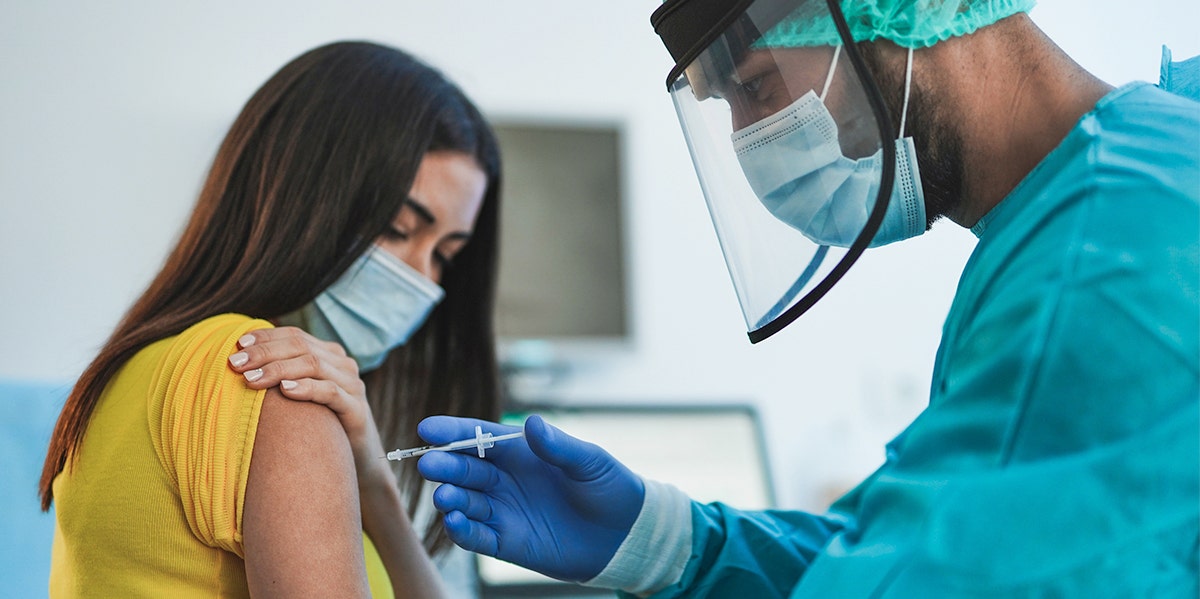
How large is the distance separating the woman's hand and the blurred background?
1250 mm

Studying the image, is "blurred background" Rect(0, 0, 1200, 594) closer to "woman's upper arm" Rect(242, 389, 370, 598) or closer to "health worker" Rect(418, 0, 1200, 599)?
"health worker" Rect(418, 0, 1200, 599)

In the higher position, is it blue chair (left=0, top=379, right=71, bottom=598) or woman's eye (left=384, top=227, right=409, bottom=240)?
woman's eye (left=384, top=227, right=409, bottom=240)

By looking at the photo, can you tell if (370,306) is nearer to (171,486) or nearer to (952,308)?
(171,486)

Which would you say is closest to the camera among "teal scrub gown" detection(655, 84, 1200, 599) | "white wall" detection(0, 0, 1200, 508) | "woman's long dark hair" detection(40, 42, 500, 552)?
"teal scrub gown" detection(655, 84, 1200, 599)

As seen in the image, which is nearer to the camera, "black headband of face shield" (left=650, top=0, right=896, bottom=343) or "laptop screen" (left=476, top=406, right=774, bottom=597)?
"black headband of face shield" (left=650, top=0, right=896, bottom=343)

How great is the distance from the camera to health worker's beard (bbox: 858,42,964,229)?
3.19 ft

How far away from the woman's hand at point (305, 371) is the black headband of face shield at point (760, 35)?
442mm

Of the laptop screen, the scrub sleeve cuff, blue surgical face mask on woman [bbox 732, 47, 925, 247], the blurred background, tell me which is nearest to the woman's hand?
the scrub sleeve cuff

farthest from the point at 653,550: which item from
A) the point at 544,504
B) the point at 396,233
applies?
the point at 396,233

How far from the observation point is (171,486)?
3.10 feet

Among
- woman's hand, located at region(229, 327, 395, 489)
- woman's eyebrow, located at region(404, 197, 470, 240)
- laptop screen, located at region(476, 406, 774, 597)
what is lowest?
laptop screen, located at region(476, 406, 774, 597)

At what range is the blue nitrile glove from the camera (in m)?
1.13

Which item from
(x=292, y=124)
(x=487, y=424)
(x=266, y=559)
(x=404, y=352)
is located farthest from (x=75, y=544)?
(x=404, y=352)

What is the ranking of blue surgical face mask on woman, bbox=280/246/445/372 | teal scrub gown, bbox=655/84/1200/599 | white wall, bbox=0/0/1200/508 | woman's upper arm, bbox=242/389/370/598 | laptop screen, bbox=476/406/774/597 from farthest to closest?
white wall, bbox=0/0/1200/508
laptop screen, bbox=476/406/774/597
blue surgical face mask on woman, bbox=280/246/445/372
woman's upper arm, bbox=242/389/370/598
teal scrub gown, bbox=655/84/1200/599
